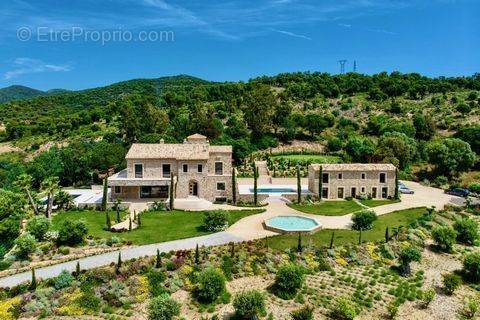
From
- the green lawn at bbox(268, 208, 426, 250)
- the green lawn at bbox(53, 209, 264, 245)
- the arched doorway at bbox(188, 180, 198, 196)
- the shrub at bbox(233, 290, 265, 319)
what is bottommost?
the shrub at bbox(233, 290, 265, 319)

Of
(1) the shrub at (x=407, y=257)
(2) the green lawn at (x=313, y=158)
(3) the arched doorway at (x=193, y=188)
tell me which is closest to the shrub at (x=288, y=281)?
(1) the shrub at (x=407, y=257)

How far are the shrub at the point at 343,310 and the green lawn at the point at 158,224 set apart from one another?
13.5 meters

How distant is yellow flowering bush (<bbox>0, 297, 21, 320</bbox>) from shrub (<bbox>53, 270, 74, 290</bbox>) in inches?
88.2

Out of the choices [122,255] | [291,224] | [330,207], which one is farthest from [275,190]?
[122,255]

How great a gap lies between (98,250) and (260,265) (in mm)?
12798

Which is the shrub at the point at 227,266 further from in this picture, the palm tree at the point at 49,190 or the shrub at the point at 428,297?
the palm tree at the point at 49,190

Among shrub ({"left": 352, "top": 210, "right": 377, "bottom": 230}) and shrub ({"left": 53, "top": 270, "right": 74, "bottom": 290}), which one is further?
shrub ({"left": 352, "top": 210, "right": 377, "bottom": 230})

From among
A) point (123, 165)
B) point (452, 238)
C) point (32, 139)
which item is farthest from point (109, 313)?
point (32, 139)

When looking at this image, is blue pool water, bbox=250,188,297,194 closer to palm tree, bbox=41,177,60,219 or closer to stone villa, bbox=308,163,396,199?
stone villa, bbox=308,163,396,199

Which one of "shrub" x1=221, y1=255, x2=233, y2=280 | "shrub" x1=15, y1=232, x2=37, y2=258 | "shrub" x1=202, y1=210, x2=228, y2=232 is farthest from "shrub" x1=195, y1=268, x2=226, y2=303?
"shrub" x1=15, y1=232, x2=37, y2=258

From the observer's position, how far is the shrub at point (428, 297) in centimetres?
2686

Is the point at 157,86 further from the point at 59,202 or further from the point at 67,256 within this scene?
the point at 67,256

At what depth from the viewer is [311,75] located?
141 m

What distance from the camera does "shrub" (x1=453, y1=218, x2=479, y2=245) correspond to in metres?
35.9
